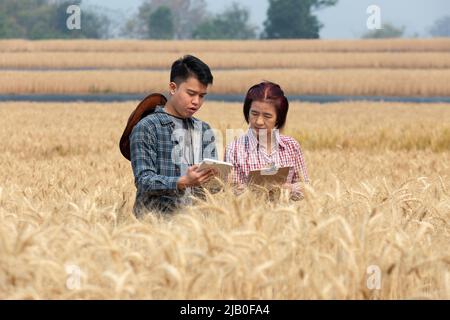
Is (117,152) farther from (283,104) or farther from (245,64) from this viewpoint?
(245,64)

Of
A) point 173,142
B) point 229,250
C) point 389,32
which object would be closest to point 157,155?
point 173,142

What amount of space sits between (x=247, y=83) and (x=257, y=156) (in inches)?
1176

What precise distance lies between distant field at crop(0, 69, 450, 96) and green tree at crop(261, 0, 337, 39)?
2511 centimetres

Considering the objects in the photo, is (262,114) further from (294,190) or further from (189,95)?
(189,95)

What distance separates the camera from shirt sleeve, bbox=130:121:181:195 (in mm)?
4398

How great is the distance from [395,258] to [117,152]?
7.90 m

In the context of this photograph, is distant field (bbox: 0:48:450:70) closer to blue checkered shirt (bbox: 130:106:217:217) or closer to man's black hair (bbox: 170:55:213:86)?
blue checkered shirt (bbox: 130:106:217:217)

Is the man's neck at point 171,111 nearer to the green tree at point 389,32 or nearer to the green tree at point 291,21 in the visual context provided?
the green tree at point 291,21

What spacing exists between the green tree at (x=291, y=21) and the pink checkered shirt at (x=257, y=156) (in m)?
55.1

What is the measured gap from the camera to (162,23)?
7250 centimetres

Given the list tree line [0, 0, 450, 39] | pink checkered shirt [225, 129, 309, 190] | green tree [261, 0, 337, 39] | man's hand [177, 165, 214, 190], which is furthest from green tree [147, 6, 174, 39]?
man's hand [177, 165, 214, 190]

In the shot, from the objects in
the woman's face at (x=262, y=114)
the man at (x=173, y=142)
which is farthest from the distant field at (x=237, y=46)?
the man at (x=173, y=142)
